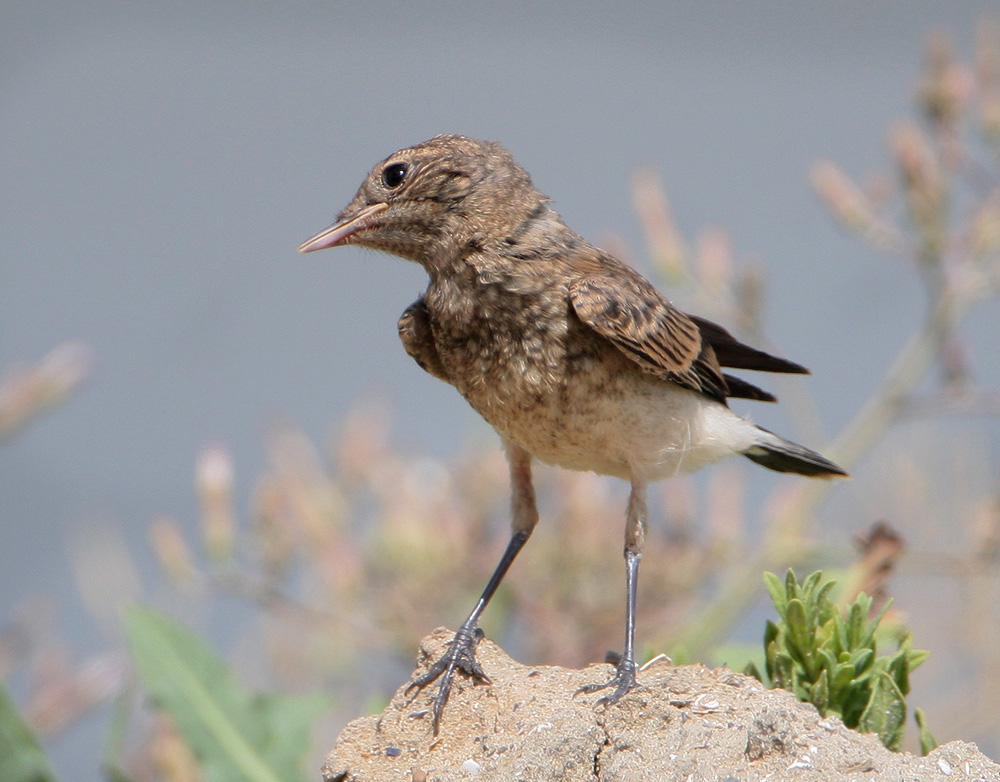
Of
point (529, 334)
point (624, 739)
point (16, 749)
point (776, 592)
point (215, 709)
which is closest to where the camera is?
point (624, 739)

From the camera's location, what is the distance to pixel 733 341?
3568 mm

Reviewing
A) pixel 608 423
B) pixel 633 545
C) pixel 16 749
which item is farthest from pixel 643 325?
pixel 16 749

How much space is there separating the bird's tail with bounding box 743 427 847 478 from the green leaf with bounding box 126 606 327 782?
1650 millimetres

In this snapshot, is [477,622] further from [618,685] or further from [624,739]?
[624,739]

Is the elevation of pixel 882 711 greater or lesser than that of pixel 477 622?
lesser

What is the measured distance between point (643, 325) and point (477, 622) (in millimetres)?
898

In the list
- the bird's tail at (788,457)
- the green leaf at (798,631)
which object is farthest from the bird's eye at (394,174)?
the green leaf at (798,631)

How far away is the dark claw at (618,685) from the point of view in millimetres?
2471

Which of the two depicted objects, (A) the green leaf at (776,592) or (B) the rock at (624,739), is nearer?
(B) the rock at (624,739)

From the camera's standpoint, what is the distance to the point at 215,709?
362 centimetres

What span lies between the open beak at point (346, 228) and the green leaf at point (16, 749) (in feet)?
5.36

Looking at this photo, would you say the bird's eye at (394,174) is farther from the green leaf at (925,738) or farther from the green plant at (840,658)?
the green leaf at (925,738)

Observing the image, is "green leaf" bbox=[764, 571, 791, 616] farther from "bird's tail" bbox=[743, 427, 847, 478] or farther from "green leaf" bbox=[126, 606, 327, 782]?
"green leaf" bbox=[126, 606, 327, 782]

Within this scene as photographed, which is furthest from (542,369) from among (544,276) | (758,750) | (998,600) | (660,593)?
(998,600)
